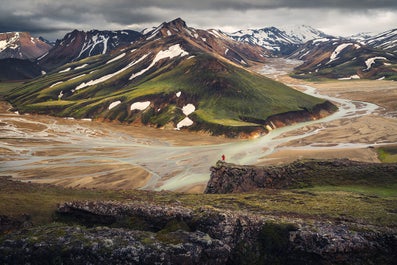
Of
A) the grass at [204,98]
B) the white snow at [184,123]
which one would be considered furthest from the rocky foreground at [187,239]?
the white snow at [184,123]

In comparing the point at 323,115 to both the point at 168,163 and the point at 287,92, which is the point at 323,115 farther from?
the point at 168,163

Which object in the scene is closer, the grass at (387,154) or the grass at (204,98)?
the grass at (387,154)

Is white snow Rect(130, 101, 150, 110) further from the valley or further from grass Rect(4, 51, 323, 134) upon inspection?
the valley

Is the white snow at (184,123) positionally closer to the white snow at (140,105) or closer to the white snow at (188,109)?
the white snow at (188,109)

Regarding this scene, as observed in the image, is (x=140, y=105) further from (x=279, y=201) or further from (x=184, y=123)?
(x=279, y=201)

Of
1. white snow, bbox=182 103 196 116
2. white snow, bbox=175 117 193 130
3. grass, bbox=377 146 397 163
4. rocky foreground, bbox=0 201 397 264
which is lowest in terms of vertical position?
rocky foreground, bbox=0 201 397 264

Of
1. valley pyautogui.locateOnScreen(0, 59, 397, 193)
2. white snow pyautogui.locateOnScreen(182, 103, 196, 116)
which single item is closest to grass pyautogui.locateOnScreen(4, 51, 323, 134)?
white snow pyautogui.locateOnScreen(182, 103, 196, 116)

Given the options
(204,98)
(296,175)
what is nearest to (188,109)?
(204,98)
